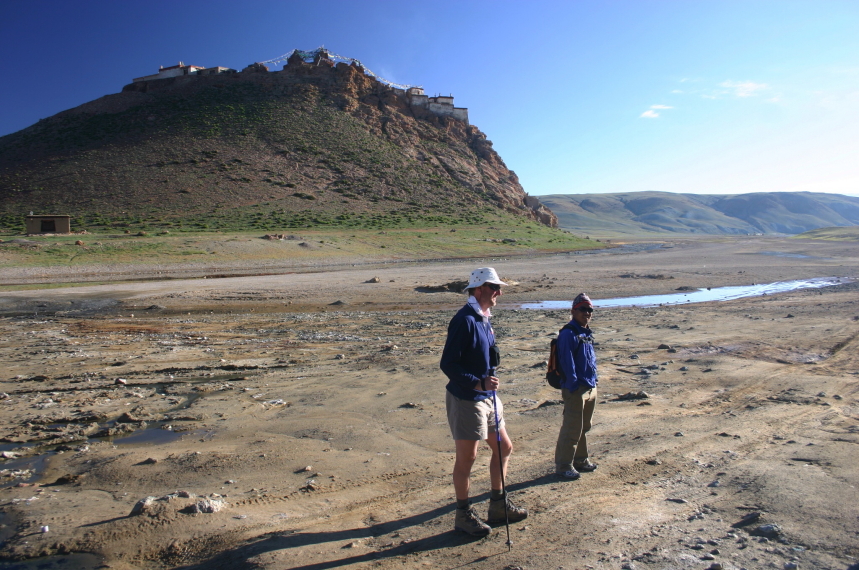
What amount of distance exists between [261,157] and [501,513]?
6584 centimetres

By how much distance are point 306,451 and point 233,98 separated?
80.0 m

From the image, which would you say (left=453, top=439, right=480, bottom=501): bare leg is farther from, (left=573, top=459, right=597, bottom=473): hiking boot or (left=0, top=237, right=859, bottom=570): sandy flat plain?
(left=573, top=459, right=597, bottom=473): hiking boot

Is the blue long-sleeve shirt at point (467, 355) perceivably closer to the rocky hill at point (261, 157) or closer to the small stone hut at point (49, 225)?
the small stone hut at point (49, 225)

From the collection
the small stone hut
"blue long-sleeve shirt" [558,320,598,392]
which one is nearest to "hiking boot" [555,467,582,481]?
"blue long-sleeve shirt" [558,320,598,392]

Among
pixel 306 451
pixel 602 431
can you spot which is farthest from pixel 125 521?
pixel 602 431

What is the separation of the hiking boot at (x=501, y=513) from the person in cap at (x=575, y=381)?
0.89 meters

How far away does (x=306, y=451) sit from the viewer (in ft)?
19.6

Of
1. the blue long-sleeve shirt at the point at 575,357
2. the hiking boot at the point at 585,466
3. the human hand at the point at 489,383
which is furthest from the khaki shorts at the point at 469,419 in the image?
the hiking boot at the point at 585,466

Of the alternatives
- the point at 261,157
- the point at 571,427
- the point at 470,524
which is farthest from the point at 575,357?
the point at 261,157

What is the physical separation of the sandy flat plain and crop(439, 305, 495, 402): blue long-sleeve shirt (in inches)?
42.7

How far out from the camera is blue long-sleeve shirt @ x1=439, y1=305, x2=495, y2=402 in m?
4.09

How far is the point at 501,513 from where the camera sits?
4332mm

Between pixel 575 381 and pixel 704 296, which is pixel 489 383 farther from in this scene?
pixel 704 296

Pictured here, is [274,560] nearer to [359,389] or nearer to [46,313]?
[359,389]
